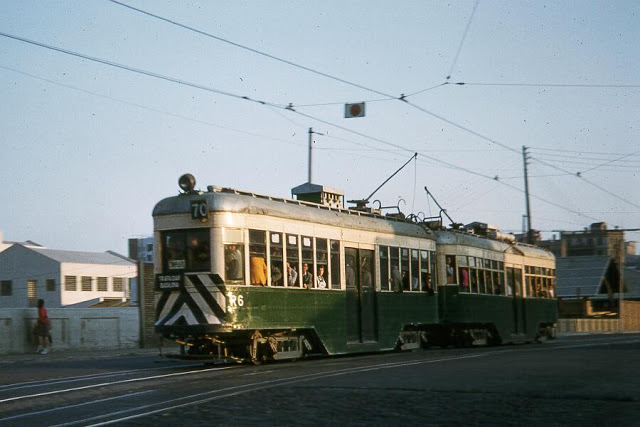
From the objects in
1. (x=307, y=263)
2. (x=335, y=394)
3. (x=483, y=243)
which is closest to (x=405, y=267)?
(x=307, y=263)

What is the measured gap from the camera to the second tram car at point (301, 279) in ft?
62.2

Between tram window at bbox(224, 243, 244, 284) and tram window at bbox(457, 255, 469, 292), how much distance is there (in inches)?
449

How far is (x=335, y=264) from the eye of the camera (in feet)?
74.0

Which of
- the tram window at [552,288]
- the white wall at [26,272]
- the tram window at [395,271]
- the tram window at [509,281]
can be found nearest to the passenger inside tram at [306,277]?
the tram window at [395,271]

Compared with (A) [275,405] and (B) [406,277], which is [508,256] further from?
(A) [275,405]

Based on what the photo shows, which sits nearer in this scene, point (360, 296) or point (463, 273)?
point (360, 296)

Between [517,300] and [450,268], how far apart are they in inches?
230

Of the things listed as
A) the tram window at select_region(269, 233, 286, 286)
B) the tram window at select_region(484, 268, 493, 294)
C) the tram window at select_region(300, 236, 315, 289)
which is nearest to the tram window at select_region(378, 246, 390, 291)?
the tram window at select_region(300, 236, 315, 289)

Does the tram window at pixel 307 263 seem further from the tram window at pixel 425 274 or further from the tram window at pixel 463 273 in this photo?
the tram window at pixel 463 273

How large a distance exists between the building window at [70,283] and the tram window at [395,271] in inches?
2288

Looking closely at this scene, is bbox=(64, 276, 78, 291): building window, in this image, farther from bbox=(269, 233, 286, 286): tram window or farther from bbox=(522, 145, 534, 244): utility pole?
bbox=(269, 233, 286, 286): tram window

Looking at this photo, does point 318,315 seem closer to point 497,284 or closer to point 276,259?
point 276,259

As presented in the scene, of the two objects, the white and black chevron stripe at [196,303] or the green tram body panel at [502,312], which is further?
the green tram body panel at [502,312]

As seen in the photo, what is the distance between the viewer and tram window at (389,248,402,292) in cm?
2512
